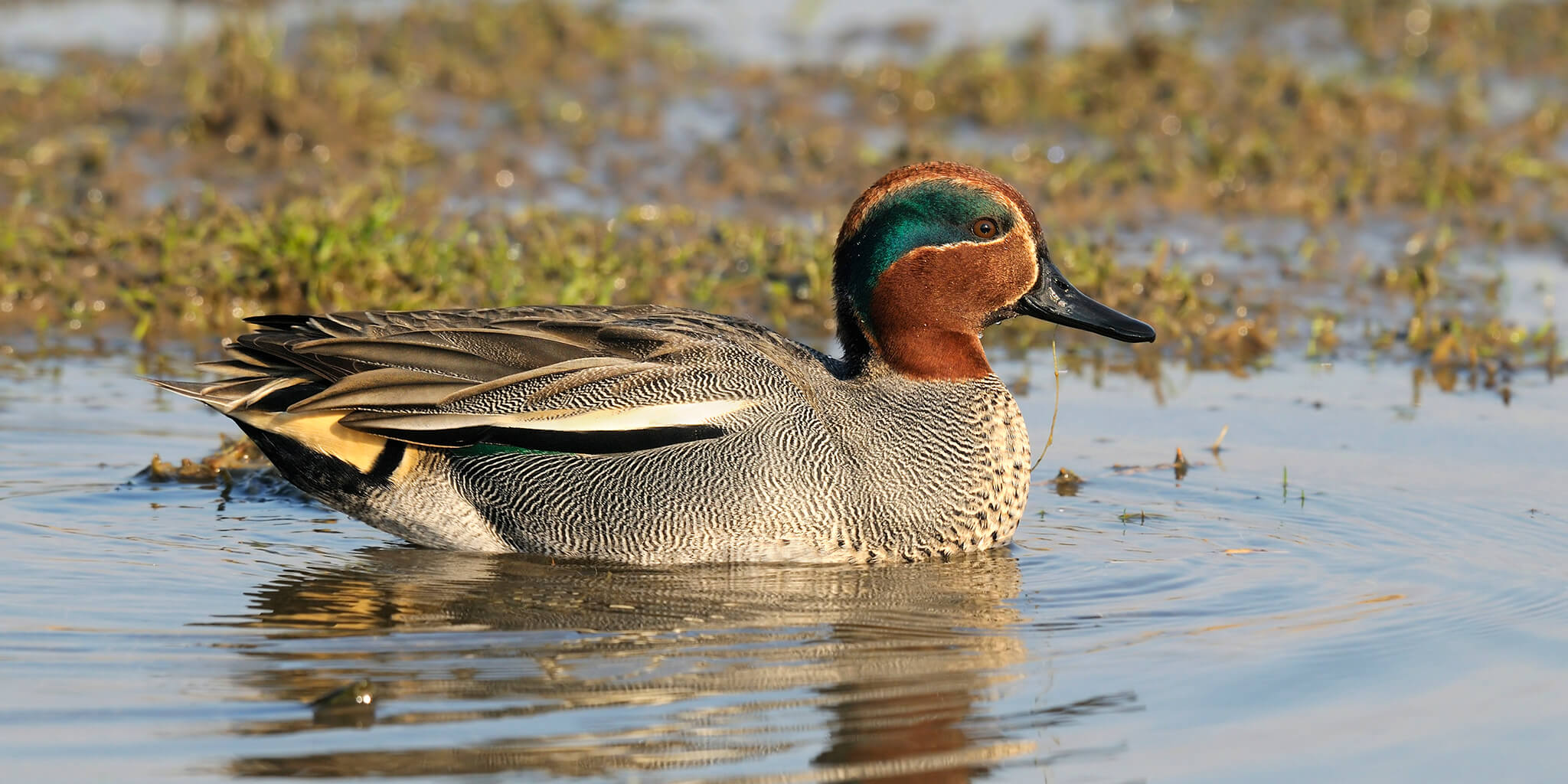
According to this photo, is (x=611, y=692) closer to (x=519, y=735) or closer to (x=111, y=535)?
(x=519, y=735)

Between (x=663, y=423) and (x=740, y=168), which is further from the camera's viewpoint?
(x=740, y=168)

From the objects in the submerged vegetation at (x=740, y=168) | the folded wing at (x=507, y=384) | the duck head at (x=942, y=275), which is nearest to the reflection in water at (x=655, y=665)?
the folded wing at (x=507, y=384)

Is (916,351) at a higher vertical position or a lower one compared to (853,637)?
higher

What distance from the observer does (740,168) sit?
1012 centimetres

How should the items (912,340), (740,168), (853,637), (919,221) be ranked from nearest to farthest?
(853,637)
(919,221)
(912,340)
(740,168)

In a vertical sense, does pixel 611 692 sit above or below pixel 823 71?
below

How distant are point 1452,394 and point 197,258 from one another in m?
4.89

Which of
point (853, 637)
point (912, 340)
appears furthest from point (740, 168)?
point (853, 637)

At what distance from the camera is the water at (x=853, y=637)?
160 inches

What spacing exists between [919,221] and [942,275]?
0.17m

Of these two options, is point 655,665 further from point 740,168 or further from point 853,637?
point 740,168

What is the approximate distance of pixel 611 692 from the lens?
14.4 ft

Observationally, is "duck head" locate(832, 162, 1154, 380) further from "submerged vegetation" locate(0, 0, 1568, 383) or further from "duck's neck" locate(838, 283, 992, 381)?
"submerged vegetation" locate(0, 0, 1568, 383)

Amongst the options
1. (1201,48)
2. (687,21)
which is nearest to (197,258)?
(687,21)
